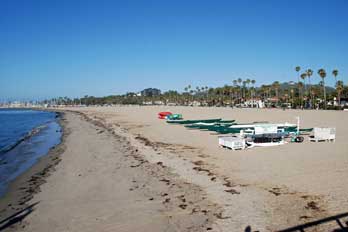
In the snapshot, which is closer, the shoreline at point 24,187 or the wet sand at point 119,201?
the wet sand at point 119,201

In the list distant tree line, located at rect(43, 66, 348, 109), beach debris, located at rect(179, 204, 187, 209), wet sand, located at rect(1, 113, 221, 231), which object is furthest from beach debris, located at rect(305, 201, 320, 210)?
distant tree line, located at rect(43, 66, 348, 109)

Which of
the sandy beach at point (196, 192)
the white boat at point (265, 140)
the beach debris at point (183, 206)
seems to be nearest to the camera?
the sandy beach at point (196, 192)

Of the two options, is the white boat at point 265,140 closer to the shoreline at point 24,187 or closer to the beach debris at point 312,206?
the beach debris at point 312,206

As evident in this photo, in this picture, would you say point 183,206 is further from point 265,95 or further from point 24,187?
point 265,95

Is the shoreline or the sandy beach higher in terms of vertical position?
the sandy beach

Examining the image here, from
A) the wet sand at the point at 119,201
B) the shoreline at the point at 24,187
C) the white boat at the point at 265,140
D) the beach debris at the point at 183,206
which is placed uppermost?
the white boat at the point at 265,140

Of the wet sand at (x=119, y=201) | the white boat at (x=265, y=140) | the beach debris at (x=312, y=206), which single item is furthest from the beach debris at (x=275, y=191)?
the white boat at (x=265, y=140)

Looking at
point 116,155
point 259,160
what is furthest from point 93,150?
point 259,160

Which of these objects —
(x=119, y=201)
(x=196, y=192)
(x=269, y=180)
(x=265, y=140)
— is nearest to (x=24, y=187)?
(x=119, y=201)

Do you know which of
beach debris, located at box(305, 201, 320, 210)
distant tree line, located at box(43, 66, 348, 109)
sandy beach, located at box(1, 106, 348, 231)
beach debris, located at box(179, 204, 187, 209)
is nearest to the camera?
sandy beach, located at box(1, 106, 348, 231)

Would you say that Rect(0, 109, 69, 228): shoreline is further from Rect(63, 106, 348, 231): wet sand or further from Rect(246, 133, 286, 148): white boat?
Rect(246, 133, 286, 148): white boat

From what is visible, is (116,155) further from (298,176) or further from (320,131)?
(320,131)

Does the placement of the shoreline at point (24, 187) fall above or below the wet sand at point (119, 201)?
below

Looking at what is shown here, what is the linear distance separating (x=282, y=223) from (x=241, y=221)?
810 millimetres
